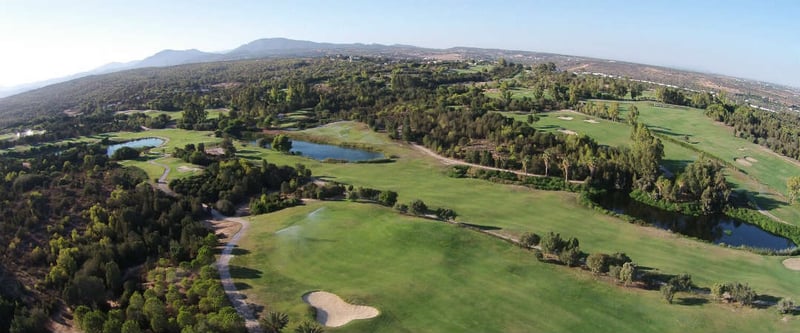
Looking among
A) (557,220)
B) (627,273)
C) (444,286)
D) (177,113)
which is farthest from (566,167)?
(177,113)

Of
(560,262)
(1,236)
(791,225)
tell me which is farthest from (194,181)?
(791,225)

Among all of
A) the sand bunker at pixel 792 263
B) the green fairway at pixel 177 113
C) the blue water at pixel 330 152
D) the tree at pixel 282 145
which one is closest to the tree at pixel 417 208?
the blue water at pixel 330 152

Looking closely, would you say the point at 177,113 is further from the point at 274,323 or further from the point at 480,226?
the point at 274,323

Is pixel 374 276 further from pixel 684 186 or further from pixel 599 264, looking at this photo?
pixel 684 186

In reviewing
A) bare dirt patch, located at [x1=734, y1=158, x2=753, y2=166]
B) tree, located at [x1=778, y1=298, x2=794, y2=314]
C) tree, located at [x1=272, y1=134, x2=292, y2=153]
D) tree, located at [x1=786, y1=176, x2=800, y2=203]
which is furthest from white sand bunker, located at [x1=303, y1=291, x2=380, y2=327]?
bare dirt patch, located at [x1=734, y1=158, x2=753, y2=166]

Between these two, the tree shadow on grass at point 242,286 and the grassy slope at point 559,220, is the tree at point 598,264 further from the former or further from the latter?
the tree shadow on grass at point 242,286
